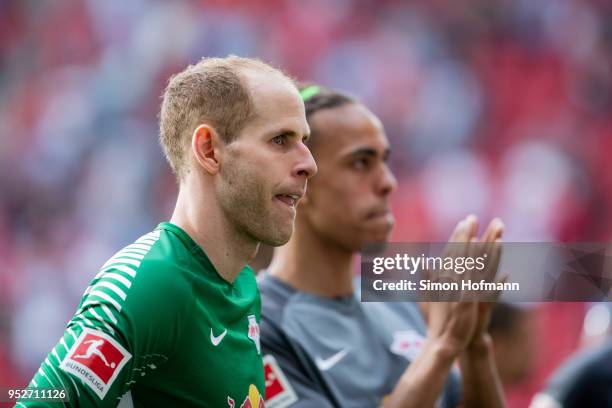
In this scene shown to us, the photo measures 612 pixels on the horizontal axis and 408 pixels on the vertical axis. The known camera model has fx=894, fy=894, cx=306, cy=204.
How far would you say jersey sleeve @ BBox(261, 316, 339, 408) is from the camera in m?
2.95

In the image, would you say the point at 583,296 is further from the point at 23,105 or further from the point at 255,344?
the point at 23,105

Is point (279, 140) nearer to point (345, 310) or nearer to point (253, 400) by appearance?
point (253, 400)

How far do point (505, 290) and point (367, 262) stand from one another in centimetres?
47

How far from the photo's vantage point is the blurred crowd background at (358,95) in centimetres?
920

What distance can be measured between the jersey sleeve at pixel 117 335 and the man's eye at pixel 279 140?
0.44 meters

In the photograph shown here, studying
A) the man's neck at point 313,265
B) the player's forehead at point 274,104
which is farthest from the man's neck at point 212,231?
the man's neck at point 313,265

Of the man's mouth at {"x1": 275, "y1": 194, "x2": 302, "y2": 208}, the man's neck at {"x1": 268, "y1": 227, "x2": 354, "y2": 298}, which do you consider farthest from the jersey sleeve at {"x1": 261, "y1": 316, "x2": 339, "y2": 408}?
the man's mouth at {"x1": 275, "y1": 194, "x2": 302, "y2": 208}

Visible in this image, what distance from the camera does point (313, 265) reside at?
3.34m

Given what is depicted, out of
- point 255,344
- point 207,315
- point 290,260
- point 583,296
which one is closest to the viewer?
point 207,315

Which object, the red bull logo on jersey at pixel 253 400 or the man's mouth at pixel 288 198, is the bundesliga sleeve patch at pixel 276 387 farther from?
the man's mouth at pixel 288 198

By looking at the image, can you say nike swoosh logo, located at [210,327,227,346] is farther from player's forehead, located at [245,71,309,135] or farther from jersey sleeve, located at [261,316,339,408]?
jersey sleeve, located at [261,316,339,408]

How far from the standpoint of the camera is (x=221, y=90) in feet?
7.77

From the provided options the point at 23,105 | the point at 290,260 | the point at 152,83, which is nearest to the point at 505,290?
the point at 290,260

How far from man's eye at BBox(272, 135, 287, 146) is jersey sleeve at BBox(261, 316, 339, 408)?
904 millimetres
